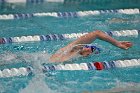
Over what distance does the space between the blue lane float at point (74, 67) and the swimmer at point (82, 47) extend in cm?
11

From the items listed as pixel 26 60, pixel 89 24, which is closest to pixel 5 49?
pixel 26 60

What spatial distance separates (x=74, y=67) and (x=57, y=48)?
797 millimetres

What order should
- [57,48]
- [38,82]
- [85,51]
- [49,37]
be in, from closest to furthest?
[38,82], [85,51], [57,48], [49,37]

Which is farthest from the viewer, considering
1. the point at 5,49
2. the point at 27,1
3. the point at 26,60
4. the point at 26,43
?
the point at 27,1

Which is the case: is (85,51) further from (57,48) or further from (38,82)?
(57,48)

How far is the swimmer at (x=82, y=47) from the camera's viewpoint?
4121 mm

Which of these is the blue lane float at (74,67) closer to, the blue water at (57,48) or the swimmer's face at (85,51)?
the blue water at (57,48)

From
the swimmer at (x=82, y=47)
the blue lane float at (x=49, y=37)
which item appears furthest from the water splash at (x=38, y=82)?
the blue lane float at (x=49, y=37)

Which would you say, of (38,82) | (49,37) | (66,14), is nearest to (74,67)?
(38,82)

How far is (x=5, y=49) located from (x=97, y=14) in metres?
2.50

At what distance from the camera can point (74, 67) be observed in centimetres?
422

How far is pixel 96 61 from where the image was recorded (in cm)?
446

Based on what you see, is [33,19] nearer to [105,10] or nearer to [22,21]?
[22,21]

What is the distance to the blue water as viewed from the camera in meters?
3.78
